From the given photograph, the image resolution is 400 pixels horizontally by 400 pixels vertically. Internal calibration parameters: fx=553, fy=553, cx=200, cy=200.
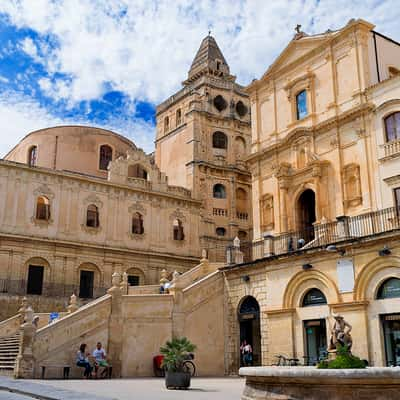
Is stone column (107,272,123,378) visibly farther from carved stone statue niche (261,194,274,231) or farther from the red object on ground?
carved stone statue niche (261,194,274,231)

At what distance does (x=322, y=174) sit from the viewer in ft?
85.0

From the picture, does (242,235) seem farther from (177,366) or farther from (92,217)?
(177,366)

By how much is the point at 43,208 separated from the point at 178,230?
934cm

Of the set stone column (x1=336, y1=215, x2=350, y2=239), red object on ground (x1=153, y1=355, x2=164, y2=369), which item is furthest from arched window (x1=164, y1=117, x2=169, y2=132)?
stone column (x1=336, y1=215, x2=350, y2=239)

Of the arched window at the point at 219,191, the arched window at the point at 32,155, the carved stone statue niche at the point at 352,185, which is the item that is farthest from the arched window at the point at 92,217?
the carved stone statue niche at the point at 352,185

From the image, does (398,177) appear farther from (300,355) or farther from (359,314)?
(300,355)

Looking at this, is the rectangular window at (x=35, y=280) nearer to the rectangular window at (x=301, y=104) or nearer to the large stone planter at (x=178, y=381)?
the rectangular window at (x=301, y=104)

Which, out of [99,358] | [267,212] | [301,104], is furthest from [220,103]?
[99,358]

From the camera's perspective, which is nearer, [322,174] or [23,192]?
[322,174]

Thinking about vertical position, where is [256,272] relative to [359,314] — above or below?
above

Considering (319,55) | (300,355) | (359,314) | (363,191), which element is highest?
(319,55)

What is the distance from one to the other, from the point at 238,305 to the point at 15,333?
34.1 ft

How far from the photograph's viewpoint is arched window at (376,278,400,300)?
18.2 metres

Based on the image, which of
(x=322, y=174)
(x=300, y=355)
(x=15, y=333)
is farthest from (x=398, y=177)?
(x=15, y=333)
